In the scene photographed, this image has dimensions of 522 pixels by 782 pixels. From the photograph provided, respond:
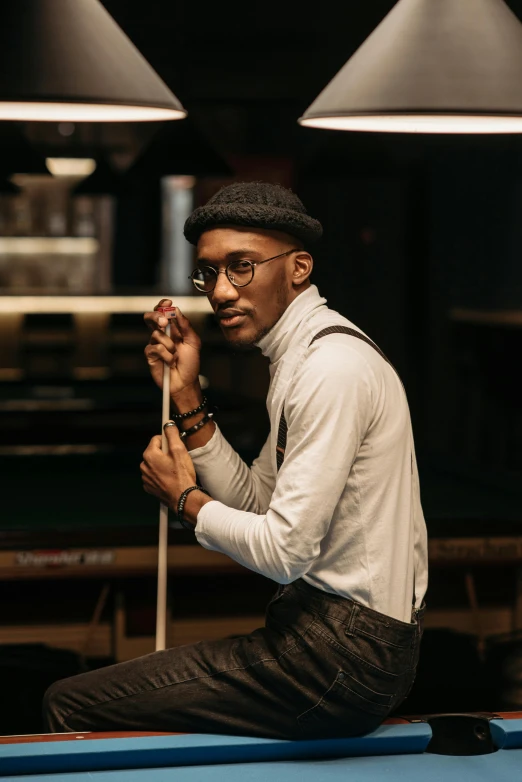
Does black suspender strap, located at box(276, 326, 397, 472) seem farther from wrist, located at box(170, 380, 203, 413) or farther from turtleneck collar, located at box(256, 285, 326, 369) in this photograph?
wrist, located at box(170, 380, 203, 413)

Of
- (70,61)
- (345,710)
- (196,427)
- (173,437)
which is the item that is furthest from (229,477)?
(70,61)

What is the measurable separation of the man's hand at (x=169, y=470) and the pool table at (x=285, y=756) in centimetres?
48

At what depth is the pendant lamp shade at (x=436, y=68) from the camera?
6.77 ft

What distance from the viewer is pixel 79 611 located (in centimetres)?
421

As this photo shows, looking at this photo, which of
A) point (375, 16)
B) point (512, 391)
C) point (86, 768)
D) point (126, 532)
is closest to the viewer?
point (86, 768)

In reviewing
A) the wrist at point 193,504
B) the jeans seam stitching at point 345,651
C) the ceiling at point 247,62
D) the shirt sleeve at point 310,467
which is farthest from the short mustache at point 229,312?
the ceiling at point 247,62

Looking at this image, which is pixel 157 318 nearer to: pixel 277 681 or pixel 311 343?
pixel 311 343

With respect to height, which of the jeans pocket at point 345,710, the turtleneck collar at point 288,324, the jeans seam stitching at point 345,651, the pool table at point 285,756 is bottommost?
the pool table at point 285,756

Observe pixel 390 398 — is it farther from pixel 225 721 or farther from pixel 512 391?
pixel 512 391

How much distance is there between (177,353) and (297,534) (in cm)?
70

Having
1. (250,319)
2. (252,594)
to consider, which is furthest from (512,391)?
(250,319)

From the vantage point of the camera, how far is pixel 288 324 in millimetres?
2334

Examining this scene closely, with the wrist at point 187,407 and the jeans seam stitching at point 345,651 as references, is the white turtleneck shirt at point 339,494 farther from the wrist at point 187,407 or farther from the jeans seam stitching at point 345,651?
the wrist at point 187,407

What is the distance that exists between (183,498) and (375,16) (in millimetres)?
6859
